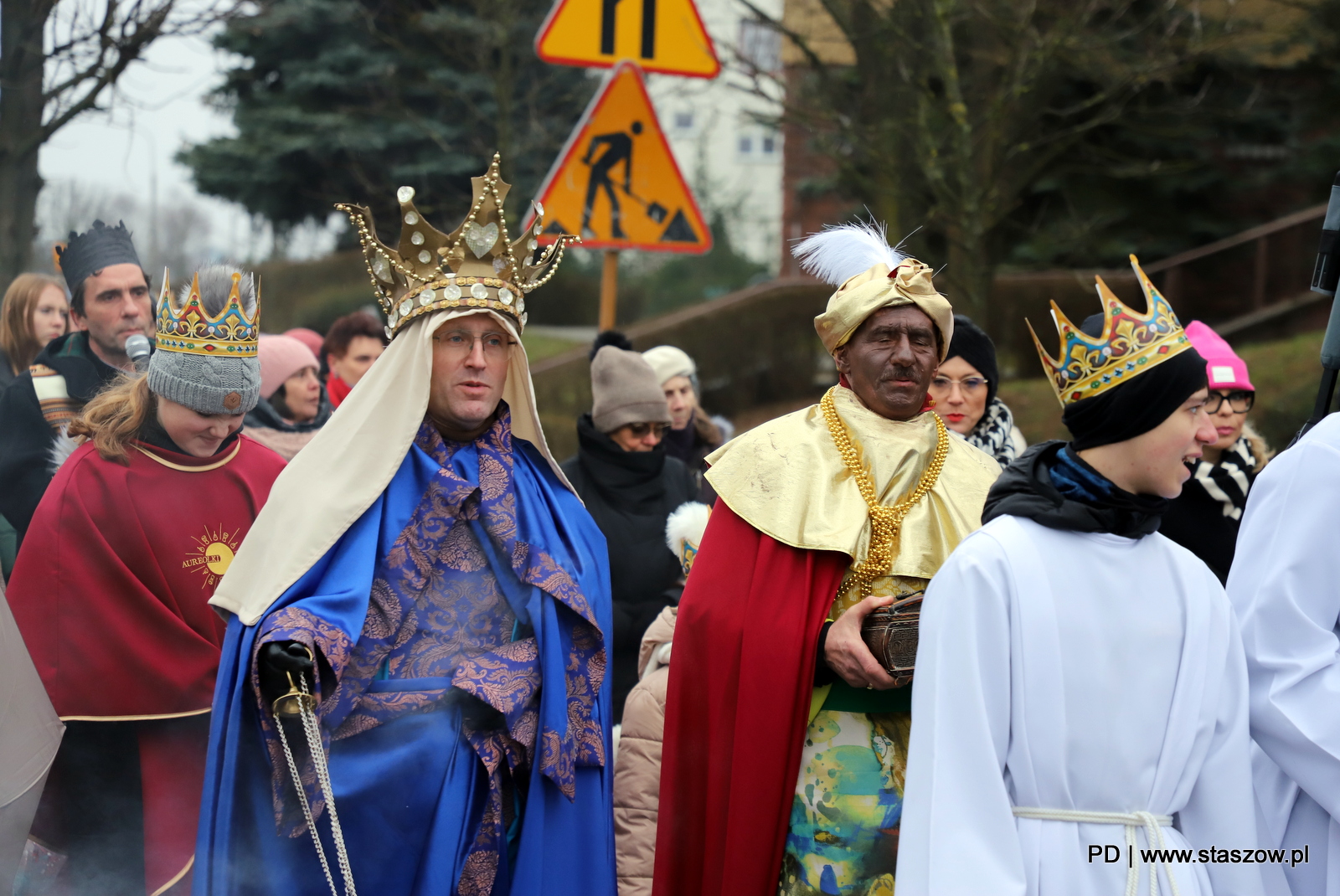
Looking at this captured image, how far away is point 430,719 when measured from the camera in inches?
141

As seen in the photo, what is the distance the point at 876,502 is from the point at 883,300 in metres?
0.58

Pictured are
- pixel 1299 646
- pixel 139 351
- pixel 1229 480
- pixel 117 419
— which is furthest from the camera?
pixel 1229 480

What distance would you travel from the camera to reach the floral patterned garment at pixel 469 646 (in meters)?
3.53

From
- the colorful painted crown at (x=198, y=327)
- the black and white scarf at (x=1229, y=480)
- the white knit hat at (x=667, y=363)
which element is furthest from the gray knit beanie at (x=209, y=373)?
the black and white scarf at (x=1229, y=480)

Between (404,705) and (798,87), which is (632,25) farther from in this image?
(798,87)

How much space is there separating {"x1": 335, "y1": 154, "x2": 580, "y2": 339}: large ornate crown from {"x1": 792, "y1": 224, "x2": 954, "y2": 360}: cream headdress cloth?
0.90 meters

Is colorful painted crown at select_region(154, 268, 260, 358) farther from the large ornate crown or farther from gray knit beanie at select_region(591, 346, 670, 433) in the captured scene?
gray knit beanie at select_region(591, 346, 670, 433)

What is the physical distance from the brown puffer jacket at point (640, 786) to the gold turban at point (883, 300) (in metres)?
1.25

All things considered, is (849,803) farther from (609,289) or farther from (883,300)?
(609,289)

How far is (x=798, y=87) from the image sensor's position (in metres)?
11.7

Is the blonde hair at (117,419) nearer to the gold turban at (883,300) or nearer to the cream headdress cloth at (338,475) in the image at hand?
the cream headdress cloth at (338,475)

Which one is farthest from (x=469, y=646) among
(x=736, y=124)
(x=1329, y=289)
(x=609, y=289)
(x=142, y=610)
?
(x=736, y=124)

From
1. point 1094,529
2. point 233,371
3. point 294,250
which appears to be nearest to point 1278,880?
point 1094,529

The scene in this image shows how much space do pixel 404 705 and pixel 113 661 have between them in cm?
138
